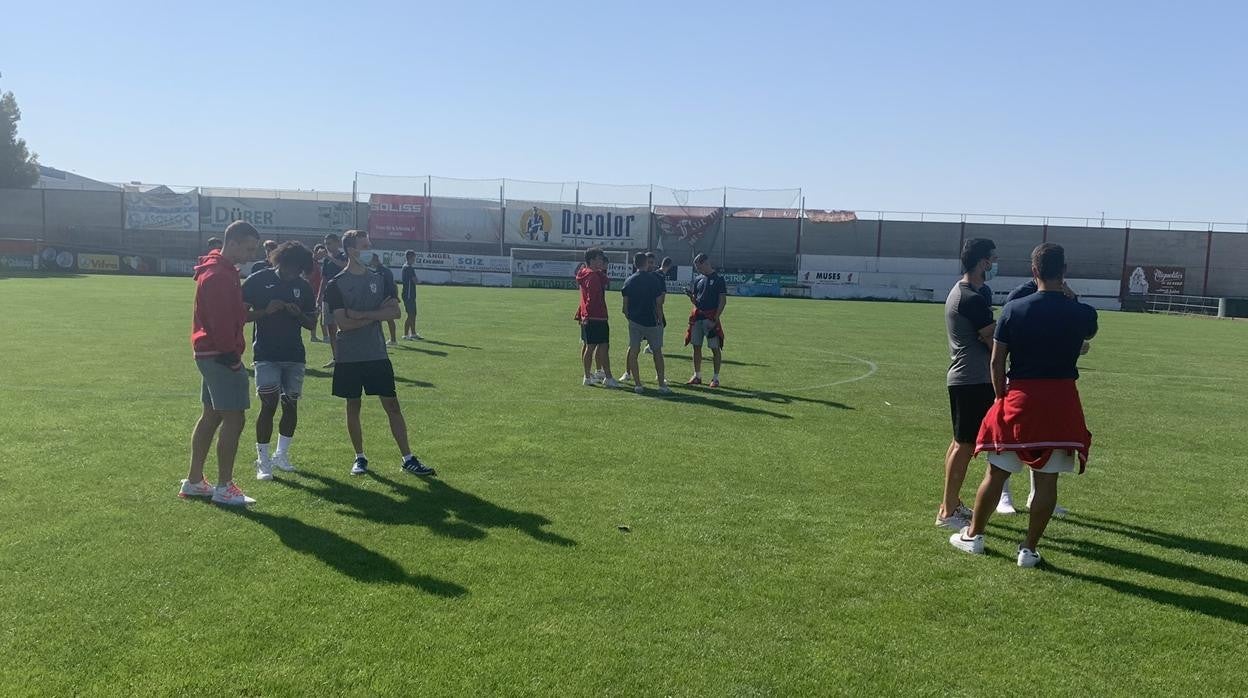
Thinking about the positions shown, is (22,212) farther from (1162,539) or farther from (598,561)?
(1162,539)

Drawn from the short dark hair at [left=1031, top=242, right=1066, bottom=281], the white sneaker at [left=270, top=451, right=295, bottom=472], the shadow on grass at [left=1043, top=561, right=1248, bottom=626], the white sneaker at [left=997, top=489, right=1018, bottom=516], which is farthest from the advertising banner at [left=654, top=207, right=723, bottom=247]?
the shadow on grass at [left=1043, top=561, right=1248, bottom=626]

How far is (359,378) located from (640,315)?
18.6 feet

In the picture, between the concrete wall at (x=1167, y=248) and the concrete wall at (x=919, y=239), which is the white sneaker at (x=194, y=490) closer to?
the concrete wall at (x=919, y=239)

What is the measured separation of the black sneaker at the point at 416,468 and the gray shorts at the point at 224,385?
4.80ft

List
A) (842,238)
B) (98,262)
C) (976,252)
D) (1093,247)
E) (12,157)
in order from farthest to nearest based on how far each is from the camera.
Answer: (12,157) < (842,238) < (1093,247) < (98,262) < (976,252)

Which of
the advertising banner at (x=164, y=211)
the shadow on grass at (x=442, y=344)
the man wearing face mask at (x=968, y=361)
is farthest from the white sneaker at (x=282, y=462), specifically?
the advertising banner at (x=164, y=211)

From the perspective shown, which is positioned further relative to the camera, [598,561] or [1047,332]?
[598,561]

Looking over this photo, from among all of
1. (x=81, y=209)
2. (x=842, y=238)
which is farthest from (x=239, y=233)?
(x=81, y=209)

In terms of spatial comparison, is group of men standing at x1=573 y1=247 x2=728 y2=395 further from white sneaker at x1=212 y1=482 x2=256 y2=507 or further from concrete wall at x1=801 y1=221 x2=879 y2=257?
concrete wall at x1=801 y1=221 x2=879 y2=257

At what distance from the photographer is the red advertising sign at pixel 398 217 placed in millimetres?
55250

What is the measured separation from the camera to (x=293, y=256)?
752 cm

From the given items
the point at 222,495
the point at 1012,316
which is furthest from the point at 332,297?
the point at 1012,316

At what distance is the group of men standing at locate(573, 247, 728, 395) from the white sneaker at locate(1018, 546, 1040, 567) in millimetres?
7142

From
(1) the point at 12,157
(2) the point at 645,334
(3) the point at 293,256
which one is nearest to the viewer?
(3) the point at 293,256
